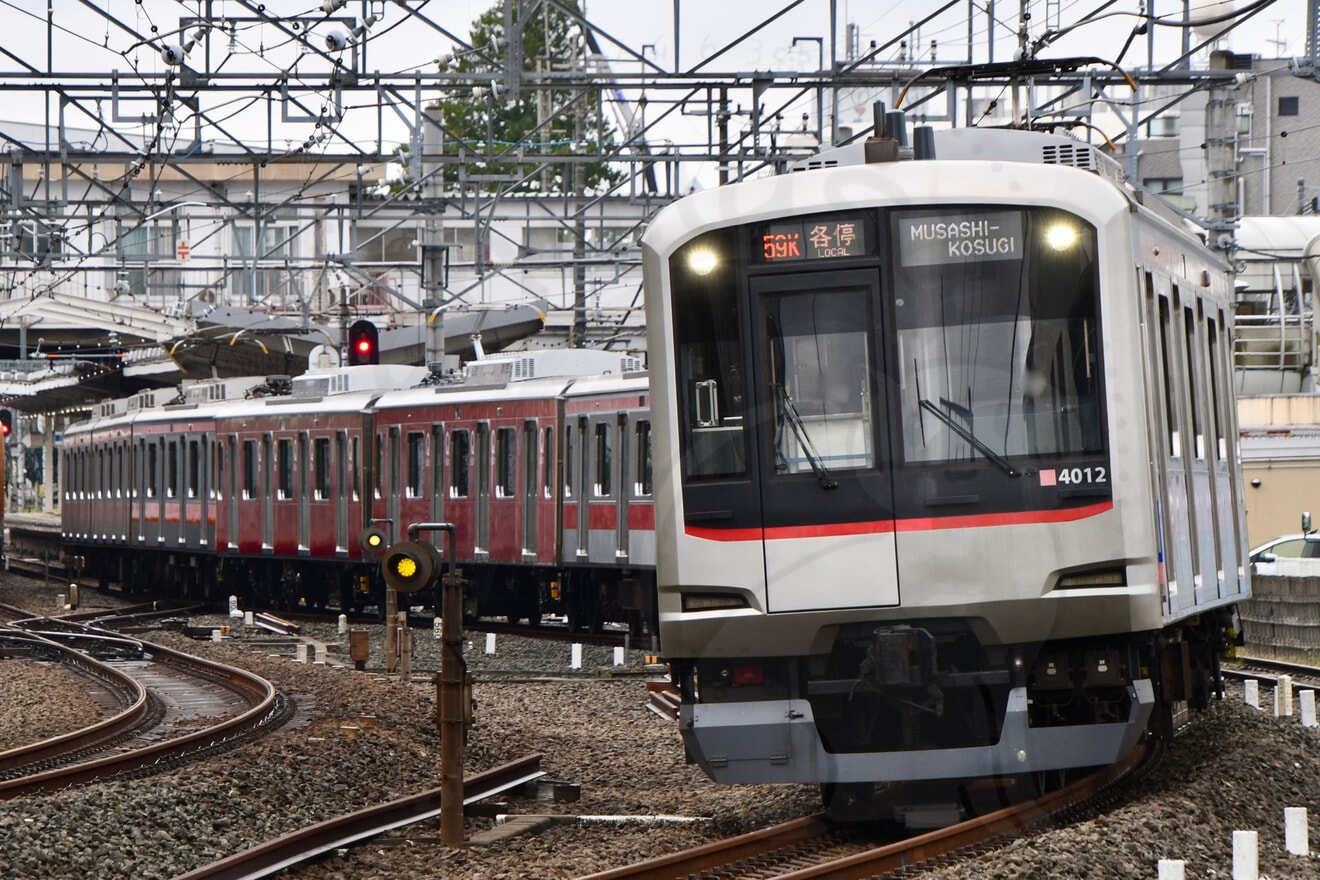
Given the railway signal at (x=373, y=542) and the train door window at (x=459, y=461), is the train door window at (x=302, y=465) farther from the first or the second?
the railway signal at (x=373, y=542)

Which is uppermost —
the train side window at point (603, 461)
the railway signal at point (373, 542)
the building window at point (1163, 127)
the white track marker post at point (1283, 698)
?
the building window at point (1163, 127)

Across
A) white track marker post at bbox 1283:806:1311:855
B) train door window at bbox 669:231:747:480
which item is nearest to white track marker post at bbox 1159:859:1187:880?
white track marker post at bbox 1283:806:1311:855

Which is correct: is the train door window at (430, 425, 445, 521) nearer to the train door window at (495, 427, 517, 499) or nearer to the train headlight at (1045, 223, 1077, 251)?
the train door window at (495, 427, 517, 499)

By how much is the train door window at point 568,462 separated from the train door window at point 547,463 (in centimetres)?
28

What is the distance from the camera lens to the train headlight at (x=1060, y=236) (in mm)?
8625

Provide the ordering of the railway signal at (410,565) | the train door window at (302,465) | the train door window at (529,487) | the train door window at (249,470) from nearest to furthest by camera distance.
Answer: the railway signal at (410,565) → the train door window at (529,487) → the train door window at (302,465) → the train door window at (249,470)

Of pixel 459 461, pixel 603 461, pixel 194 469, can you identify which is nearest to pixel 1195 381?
pixel 603 461

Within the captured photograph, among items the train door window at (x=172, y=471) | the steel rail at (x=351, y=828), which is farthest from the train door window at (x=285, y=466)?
the steel rail at (x=351, y=828)

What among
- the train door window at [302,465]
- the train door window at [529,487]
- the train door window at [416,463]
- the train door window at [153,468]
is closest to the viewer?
the train door window at [529,487]

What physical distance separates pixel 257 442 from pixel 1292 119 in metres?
37.8

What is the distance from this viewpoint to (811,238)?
8773 mm

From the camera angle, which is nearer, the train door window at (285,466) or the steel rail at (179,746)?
the steel rail at (179,746)

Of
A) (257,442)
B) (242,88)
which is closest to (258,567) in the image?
(257,442)

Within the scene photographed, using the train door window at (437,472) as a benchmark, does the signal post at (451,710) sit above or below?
below
